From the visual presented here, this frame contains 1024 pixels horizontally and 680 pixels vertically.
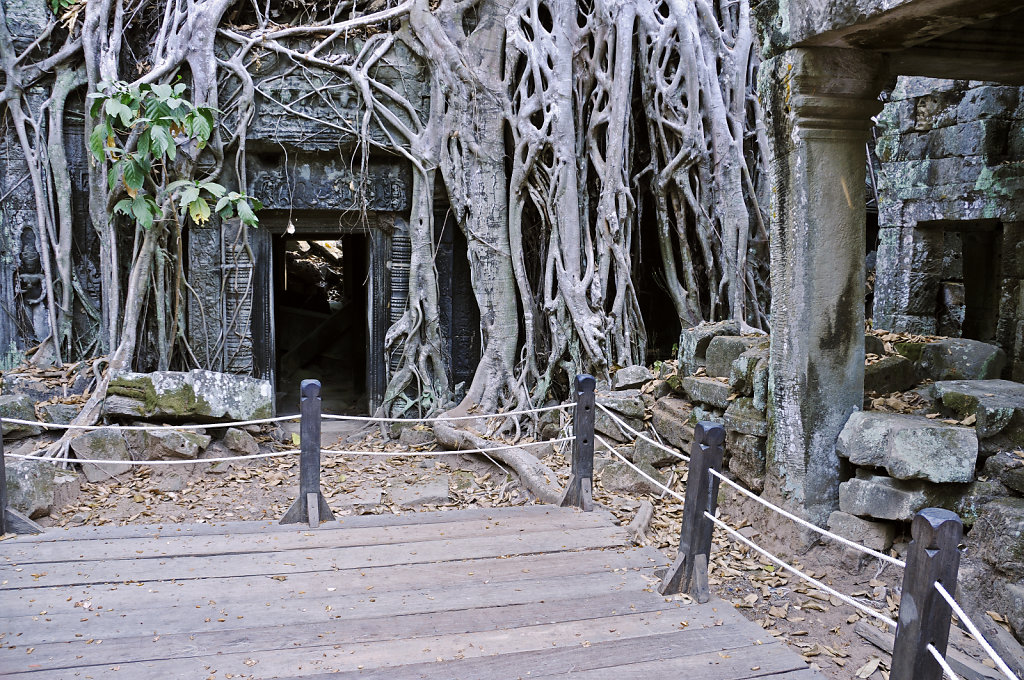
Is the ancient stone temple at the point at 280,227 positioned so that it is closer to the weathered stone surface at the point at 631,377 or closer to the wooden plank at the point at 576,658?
the weathered stone surface at the point at 631,377

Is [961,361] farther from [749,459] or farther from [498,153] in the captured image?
[498,153]

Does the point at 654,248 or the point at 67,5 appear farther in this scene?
the point at 654,248

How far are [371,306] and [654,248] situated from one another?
2.73m

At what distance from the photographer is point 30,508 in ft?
15.9

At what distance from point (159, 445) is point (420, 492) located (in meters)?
1.90

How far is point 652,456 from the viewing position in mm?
5086

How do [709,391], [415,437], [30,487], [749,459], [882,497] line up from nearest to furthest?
[882,497] → [749,459] → [709,391] → [30,487] → [415,437]

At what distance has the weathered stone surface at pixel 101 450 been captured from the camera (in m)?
5.60

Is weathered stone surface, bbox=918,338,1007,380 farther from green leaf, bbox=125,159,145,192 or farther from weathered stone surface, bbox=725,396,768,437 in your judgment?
green leaf, bbox=125,159,145,192

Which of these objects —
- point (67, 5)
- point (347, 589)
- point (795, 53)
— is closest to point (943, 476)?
point (795, 53)

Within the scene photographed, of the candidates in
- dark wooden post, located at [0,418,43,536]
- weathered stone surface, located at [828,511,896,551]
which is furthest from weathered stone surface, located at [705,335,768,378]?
dark wooden post, located at [0,418,43,536]

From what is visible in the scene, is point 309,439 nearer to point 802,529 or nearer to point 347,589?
point 347,589

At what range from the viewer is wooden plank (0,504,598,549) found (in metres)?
3.70

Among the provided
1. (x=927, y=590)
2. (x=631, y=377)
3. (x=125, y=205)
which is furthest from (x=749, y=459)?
(x=125, y=205)
